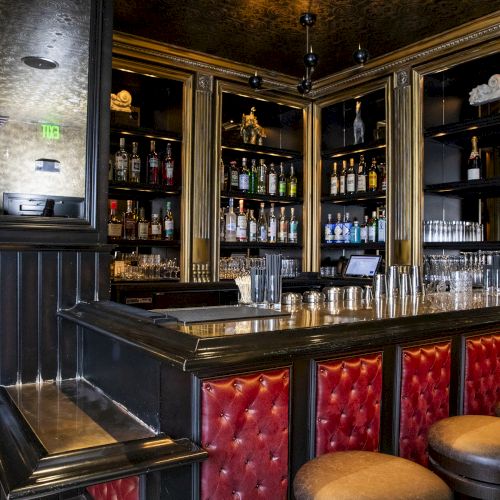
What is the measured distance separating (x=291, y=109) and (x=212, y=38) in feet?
4.47

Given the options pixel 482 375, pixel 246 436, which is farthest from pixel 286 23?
pixel 246 436

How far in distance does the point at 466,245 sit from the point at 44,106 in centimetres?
307

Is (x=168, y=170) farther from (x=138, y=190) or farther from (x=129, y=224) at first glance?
(x=129, y=224)

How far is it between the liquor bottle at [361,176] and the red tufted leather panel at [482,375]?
8.62ft

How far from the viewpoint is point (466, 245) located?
3.95 meters

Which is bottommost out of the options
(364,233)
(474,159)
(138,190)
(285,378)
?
(285,378)

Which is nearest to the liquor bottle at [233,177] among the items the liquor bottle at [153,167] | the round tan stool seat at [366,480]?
the liquor bottle at [153,167]

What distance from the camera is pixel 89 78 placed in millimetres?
2334

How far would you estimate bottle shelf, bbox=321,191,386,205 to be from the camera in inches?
179

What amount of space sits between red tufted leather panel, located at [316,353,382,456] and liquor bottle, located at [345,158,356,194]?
3.22 m

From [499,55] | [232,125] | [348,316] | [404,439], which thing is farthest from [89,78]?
[499,55]

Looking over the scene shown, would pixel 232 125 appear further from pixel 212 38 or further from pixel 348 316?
pixel 348 316

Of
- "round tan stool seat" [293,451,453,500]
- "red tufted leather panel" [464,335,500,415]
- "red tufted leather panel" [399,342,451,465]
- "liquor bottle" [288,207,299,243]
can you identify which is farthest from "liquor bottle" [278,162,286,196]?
"round tan stool seat" [293,451,453,500]

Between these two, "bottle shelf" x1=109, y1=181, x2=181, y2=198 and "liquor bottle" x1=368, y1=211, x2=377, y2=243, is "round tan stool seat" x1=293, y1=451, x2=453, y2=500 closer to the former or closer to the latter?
"bottle shelf" x1=109, y1=181, x2=181, y2=198
